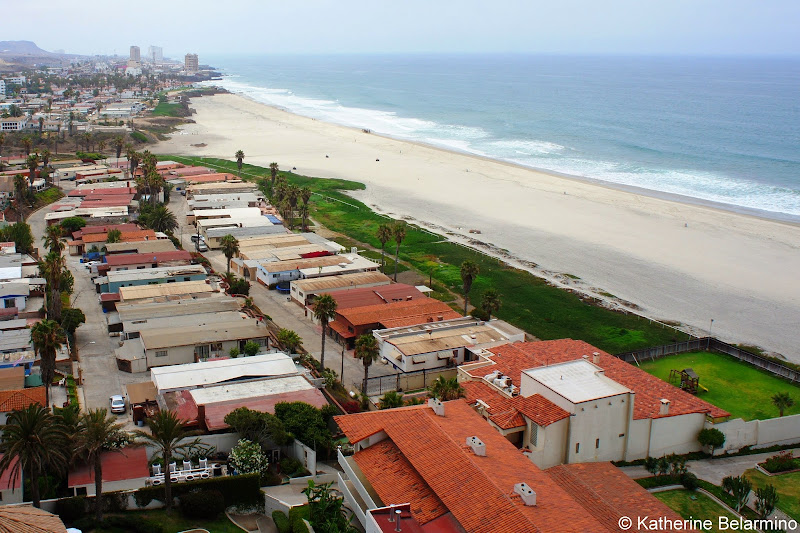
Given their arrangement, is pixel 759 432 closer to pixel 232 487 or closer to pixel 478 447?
pixel 478 447

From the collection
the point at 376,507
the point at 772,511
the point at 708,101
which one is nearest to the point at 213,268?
the point at 376,507

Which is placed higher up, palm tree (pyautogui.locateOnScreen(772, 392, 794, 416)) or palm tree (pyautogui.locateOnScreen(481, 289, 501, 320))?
palm tree (pyautogui.locateOnScreen(481, 289, 501, 320))

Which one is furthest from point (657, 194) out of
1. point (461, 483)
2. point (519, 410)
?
point (461, 483)

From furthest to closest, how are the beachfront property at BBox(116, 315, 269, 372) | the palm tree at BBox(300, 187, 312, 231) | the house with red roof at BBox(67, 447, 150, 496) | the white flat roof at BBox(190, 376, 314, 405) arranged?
the palm tree at BBox(300, 187, 312, 231) → the beachfront property at BBox(116, 315, 269, 372) → the white flat roof at BBox(190, 376, 314, 405) → the house with red roof at BBox(67, 447, 150, 496)

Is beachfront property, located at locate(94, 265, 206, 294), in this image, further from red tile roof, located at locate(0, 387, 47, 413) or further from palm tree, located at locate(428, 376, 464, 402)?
palm tree, located at locate(428, 376, 464, 402)

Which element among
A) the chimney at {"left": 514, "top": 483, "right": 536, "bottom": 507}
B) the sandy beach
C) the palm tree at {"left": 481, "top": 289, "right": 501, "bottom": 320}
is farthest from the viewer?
the sandy beach

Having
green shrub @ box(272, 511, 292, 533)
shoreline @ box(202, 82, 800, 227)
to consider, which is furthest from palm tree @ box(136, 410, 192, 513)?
shoreline @ box(202, 82, 800, 227)
